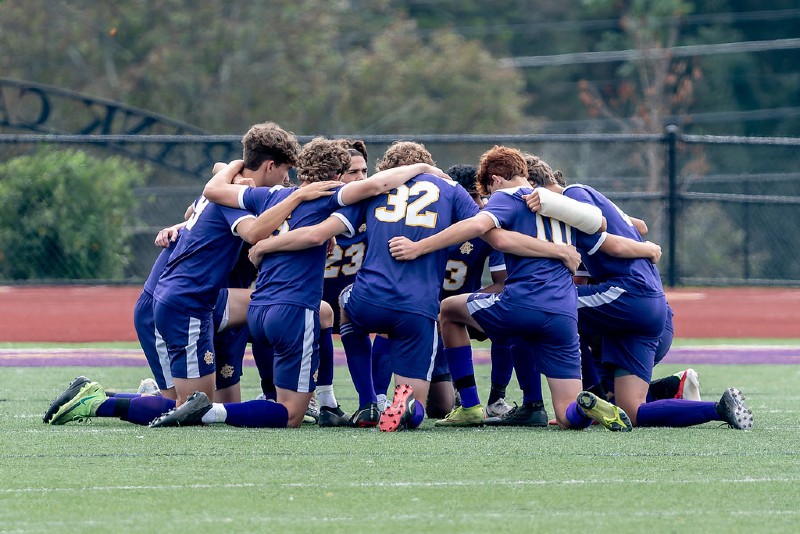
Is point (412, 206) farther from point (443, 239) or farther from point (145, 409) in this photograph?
point (145, 409)

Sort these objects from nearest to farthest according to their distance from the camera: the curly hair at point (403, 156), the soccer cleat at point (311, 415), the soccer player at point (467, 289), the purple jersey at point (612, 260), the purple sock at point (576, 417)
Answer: the purple sock at point (576, 417) < the purple jersey at point (612, 260) < the soccer cleat at point (311, 415) < the curly hair at point (403, 156) < the soccer player at point (467, 289)

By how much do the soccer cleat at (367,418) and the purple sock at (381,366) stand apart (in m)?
0.50

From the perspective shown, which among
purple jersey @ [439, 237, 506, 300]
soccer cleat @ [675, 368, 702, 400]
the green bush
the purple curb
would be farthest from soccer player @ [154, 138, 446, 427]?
the green bush

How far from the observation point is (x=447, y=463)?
5.88 metres

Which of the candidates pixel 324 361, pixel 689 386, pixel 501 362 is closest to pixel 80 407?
pixel 324 361

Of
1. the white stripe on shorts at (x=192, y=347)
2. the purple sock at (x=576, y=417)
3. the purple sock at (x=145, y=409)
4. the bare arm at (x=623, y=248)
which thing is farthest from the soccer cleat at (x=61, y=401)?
the bare arm at (x=623, y=248)

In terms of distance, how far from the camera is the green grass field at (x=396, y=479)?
4637 mm

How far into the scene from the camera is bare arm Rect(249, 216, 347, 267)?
23.4ft

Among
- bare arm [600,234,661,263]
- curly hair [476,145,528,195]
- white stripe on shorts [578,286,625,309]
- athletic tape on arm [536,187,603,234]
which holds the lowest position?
white stripe on shorts [578,286,625,309]

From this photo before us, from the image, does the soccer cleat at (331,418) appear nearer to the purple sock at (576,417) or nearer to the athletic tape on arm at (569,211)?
the purple sock at (576,417)

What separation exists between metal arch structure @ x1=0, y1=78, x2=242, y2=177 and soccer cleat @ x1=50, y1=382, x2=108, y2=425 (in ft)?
29.0

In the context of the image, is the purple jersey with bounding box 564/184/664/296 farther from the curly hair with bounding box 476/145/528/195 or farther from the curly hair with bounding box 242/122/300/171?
the curly hair with bounding box 242/122/300/171

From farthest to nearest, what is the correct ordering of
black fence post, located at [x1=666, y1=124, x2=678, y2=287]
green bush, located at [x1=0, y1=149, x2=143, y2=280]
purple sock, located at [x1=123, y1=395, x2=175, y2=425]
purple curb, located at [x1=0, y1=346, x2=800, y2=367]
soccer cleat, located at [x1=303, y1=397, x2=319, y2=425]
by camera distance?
green bush, located at [x1=0, y1=149, x2=143, y2=280], black fence post, located at [x1=666, y1=124, x2=678, y2=287], purple curb, located at [x1=0, y1=346, x2=800, y2=367], soccer cleat, located at [x1=303, y1=397, x2=319, y2=425], purple sock, located at [x1=123, y1=395, x2=175, y2=425]

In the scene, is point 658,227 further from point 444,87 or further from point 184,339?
point 444,87
